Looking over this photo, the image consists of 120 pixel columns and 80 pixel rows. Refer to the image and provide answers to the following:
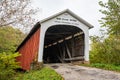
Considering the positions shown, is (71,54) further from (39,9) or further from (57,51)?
(39,9)

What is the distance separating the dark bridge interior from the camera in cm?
1522

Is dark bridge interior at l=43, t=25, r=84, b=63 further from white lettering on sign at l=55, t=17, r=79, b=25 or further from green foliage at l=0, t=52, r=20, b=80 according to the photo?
green foliage at l=0, t=52, r=20, b=80

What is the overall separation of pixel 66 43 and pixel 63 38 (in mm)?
912

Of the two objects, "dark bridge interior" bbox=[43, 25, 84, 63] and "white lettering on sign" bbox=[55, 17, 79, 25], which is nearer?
"white lettering on sign" bbox=[55, 17, 79, 25]

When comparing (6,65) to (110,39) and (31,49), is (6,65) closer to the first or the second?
(31,49)

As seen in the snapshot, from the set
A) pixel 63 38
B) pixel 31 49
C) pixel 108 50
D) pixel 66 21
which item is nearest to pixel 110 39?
pixel 108 50

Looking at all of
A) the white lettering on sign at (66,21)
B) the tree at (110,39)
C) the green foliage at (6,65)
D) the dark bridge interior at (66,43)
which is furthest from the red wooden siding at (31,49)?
the tree at (110,39)

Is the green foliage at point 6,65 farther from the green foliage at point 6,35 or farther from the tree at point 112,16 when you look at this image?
the tree at point 112,16

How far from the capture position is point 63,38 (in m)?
18.2

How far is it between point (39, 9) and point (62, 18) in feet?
18.4

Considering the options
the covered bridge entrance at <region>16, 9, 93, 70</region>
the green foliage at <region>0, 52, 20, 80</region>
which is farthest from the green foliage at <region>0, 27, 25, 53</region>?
the green foliage at <region>0, 52, 20, 80</region>

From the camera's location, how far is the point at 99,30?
2144 centimetres

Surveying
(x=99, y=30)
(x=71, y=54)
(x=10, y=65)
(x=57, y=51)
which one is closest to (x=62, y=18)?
(x=71, y=54)

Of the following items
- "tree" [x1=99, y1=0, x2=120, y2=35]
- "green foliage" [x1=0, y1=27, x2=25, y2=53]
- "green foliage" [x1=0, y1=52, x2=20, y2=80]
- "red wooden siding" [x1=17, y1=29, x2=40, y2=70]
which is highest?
"tree" [x1=99, y1=0, x2=120, y2=35]
